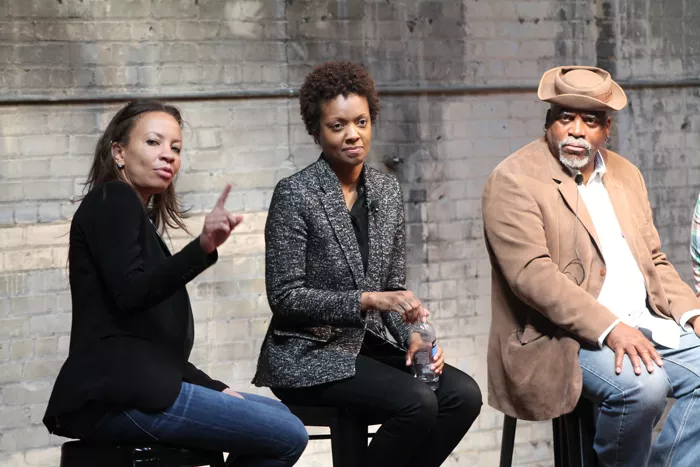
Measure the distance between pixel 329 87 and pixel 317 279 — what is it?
2.11 ft

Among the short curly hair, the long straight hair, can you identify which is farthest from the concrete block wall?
the long straight hair

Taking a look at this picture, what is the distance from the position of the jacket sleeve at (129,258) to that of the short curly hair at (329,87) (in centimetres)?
88

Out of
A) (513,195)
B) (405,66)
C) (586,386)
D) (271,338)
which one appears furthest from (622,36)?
(271,338)

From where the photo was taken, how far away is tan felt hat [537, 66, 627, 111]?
3.52 m

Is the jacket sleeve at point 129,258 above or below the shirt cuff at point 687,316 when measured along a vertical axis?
above

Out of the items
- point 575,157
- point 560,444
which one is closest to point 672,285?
point 575,157

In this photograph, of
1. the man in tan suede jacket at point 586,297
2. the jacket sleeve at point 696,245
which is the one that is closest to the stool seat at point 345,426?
the man in tan suede jacket at point 586,297

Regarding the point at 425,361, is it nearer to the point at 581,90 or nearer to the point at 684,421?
the point at 684,421

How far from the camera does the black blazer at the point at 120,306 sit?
2.63 metres

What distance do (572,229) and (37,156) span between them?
2.28 meters

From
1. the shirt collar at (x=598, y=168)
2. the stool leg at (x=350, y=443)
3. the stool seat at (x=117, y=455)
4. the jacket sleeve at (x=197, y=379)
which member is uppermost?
the shirt collar at (x=598, y=168)

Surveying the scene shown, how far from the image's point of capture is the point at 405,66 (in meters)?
4.91

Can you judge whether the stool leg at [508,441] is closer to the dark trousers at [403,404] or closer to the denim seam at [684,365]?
the dark trousers at [403,404]

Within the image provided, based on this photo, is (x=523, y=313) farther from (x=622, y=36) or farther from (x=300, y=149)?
(x=622, y=36)
